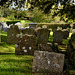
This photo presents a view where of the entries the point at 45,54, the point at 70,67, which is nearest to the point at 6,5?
the point at 45,54

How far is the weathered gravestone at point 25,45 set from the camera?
7.07 m

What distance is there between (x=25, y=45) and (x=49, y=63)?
256 cm

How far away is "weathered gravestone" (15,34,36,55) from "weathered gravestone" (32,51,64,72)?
2.33 m

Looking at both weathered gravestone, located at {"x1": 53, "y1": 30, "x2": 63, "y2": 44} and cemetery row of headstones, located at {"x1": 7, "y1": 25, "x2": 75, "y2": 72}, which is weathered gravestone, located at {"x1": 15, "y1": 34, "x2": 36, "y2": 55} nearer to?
cemetery row of headstones, located at {"x1": 7, "y1": 25, "x2": 75, "y2": 72}

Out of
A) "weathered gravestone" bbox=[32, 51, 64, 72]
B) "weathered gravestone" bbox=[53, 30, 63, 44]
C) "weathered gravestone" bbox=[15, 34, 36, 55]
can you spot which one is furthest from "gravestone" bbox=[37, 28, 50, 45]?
"weathered gravestone" bbox=[32, 51, 64, 72]

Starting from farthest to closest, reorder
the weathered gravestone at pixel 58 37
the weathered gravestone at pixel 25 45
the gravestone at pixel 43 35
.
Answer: the weathered gravestone at pixel 58 37, the gravestone at pixel 43 35, the weathered gravestone at pixel 25 45

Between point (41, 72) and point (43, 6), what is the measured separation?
4.41m

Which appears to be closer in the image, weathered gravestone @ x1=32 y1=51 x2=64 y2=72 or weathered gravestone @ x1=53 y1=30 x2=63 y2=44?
weathered gravestone @ x1=32 y1=51 x2=64 y2=72

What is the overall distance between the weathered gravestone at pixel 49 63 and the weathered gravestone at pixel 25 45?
233cm

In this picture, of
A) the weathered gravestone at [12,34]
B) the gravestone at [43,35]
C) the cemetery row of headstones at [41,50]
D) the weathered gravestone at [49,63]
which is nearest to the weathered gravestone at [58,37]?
the cemetery row of headstones at [41,50]

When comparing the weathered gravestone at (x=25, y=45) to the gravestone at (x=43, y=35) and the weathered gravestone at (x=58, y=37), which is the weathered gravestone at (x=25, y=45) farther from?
the weathered gravestone at (x=58, y=37)

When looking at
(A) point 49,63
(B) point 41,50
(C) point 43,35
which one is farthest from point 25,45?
(C) point 43,35

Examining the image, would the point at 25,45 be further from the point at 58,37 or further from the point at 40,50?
the point at 58,37

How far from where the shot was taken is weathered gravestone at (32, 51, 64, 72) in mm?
4832
